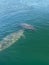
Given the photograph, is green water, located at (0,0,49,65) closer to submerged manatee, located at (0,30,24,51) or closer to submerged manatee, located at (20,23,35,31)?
submerged manatee, located at (0,30,24,51)

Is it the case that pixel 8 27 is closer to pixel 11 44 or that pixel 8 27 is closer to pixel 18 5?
pixel 11 44

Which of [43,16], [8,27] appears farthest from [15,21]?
[43,16]

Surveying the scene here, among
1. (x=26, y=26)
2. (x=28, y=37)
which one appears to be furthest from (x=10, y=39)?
(x=26, y=26)

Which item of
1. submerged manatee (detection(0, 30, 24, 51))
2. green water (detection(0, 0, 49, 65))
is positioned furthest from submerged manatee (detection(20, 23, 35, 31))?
submerged manatee (detection(0, 30, 24, 51))

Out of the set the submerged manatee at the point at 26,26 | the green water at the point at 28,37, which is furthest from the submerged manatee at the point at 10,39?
the submerged manatee at the point at 26,26

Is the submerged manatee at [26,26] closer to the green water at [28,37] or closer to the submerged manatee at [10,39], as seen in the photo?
the green water at [28,37]
